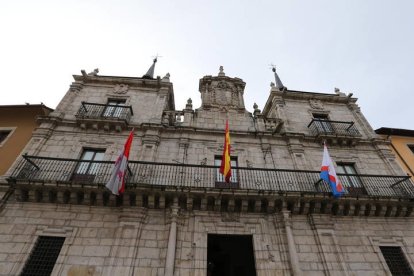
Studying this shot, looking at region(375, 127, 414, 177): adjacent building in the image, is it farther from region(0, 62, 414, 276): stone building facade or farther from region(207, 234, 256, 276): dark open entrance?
region(207, 234, 256, 276): dark open entrance

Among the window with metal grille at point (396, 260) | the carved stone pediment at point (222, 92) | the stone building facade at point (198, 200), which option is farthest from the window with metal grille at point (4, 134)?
the window with metal grille at point (396, 260)

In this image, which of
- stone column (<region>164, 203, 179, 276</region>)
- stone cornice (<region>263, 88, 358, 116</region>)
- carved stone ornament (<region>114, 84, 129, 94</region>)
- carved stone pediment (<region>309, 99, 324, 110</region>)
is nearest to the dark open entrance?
stone column (<region>164, 203, 179, 276</region>)

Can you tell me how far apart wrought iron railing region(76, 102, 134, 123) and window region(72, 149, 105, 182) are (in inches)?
76.0

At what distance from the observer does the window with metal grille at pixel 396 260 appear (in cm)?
890

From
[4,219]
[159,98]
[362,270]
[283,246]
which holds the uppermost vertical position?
[159,98]

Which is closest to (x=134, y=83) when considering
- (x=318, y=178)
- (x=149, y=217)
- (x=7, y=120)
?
(x=7, y=120)

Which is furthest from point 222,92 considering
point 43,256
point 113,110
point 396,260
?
point 43,256

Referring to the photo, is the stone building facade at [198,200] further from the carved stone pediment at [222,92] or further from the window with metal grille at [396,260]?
the carved stone pediment at [222,92]

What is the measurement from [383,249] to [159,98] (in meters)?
13.1

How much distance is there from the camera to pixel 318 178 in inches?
440

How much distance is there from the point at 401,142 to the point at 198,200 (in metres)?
13.3

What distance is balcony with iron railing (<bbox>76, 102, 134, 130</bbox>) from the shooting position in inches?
491


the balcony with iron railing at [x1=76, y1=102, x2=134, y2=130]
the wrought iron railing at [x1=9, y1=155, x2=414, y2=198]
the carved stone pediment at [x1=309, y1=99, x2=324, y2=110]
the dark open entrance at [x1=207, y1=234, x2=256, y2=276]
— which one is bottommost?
the dark open entrance at [x1=207, y1=234, x2=256, y2=276]

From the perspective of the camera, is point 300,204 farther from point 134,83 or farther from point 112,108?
point 134,83
